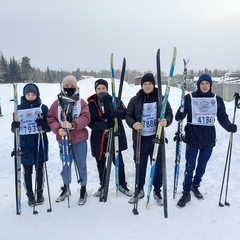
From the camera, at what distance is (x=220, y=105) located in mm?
3428

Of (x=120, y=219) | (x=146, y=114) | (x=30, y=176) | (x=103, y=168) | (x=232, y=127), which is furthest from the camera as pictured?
(x=103, y=168)

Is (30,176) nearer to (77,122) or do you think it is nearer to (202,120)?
(77,122)

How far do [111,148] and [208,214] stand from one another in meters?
1.82

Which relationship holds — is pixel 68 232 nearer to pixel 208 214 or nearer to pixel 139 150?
pixel 139 150

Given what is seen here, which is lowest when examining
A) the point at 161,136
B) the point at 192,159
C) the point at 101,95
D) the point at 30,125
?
the point at 192,159

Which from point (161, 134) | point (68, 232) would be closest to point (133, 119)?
point (161, 134)

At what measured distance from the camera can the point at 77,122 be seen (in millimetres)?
3316

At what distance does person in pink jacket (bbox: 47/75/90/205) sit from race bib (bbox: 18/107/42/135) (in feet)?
0.75

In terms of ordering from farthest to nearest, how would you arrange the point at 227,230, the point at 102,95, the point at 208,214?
the point at 102,95 < the point at 208,214 < the point at 227,230

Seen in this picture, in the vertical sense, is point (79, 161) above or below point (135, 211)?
above

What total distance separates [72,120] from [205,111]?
7.14 ft

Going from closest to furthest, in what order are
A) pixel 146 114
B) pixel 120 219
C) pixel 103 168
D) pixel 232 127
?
pixel 120 219
pixel 232 127
pixel 146 114
pixel 103 168

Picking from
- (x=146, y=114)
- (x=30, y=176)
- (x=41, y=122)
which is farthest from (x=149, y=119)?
(x=30, y=176)

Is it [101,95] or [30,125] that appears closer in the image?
[30,125]
